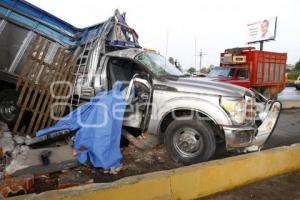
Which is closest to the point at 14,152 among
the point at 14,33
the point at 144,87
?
the point at 144,87

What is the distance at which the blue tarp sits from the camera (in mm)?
4984

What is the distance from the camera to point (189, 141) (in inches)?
208

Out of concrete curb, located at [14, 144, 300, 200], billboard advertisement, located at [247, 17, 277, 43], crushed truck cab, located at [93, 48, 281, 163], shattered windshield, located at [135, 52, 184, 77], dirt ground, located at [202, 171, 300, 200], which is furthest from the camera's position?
billboard advertisement, located at [247, 17, 277, 43]

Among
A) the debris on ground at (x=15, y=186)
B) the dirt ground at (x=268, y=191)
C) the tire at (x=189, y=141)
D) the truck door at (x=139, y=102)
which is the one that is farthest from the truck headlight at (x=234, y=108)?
the debris on ground at (x=15, y=186)

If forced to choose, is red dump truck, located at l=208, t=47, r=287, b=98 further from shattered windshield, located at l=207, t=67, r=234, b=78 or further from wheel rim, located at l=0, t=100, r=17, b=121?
wheel rim, located at l=0, t=100, r=17, b=121

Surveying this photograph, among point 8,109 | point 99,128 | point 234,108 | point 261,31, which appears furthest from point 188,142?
point 261,31

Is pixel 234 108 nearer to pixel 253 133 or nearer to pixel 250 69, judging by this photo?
pixel 253 133

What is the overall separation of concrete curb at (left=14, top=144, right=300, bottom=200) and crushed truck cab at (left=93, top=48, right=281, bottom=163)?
1.75 feet

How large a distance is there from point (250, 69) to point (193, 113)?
10401 millimetres

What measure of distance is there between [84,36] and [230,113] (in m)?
4.26

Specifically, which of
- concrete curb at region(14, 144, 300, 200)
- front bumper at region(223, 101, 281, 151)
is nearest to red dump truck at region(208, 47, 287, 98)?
front bumper at region(223, 101, 281, 151)

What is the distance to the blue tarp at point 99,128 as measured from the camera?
16.4ft

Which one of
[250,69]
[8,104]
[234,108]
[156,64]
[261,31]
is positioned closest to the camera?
[234,108]

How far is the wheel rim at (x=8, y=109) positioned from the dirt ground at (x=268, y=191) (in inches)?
191
